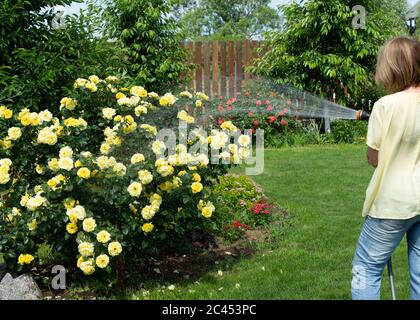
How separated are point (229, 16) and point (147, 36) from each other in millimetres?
31891

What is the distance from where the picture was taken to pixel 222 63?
1344cm

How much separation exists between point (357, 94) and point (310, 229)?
744 cm

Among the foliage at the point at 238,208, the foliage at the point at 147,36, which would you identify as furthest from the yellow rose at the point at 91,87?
the foliage at the point at 147,36

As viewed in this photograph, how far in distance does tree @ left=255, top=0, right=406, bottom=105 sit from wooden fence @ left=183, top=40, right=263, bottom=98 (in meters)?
1.16

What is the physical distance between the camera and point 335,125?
35.7ft

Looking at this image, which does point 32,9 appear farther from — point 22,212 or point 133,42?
point 133,42

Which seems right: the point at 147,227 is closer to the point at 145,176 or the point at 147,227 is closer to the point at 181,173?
the point at 145,176

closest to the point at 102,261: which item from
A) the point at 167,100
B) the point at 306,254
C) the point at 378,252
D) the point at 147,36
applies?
the point at 167,100

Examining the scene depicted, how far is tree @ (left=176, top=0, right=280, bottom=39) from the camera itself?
39.6m

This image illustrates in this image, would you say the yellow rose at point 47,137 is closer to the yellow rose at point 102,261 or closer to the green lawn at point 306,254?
the yellow rose at point 102,261

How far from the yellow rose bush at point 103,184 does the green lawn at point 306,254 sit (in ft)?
1.49

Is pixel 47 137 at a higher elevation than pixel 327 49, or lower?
lower

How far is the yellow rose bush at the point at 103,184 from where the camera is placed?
3621mm
